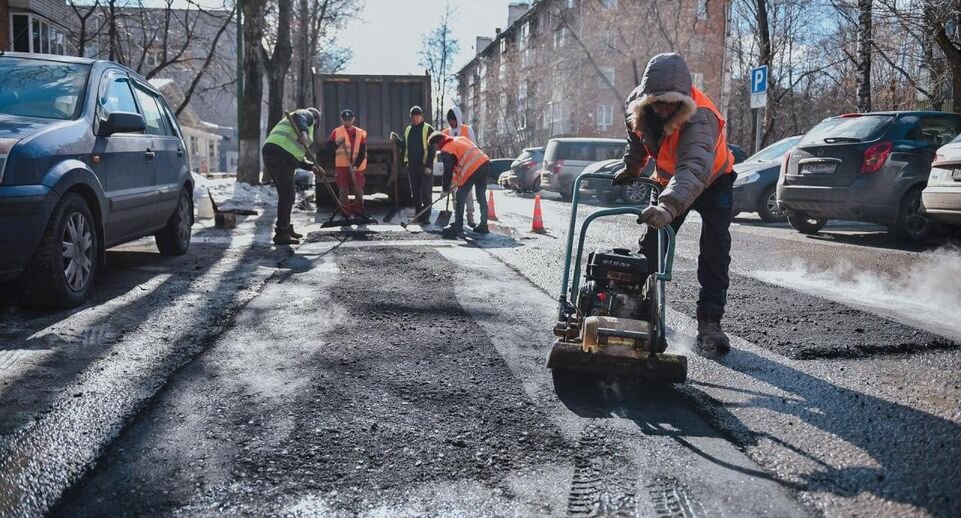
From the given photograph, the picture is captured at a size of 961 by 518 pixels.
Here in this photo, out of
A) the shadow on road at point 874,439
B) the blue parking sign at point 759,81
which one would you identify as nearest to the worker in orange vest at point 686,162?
the shadow on road at point 874,439

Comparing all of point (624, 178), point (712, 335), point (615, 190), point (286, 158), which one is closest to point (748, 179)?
point (615, 190)

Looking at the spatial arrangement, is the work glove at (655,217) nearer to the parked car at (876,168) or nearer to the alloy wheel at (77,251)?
the alloy wheel at (77,251)

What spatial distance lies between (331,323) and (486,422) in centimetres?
204

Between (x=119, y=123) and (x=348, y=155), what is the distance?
7.59 m

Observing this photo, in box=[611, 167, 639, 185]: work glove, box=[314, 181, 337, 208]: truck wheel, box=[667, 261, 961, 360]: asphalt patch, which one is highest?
box=[611, 167, 639, 185]: work glove

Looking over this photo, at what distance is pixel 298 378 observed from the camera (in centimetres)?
378

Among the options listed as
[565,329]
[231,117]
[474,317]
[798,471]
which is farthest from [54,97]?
[231,117]

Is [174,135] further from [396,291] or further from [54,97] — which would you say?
[396,291]

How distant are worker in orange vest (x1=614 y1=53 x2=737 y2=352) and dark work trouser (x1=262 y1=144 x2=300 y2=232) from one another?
241 inches

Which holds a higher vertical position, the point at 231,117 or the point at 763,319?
the point at 231,117

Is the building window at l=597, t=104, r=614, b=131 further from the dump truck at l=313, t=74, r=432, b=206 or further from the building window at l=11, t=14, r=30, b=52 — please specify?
the dump truck at l=313, t=74, r=432, b=206

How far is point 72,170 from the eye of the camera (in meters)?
5.39

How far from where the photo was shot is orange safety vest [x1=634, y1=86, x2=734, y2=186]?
414 cm

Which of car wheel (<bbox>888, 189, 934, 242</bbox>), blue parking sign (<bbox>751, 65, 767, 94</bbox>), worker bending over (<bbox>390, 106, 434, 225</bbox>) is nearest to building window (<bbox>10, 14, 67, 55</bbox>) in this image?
worker bending over (<bbox>390, 106, 434, 225</bbox>)
